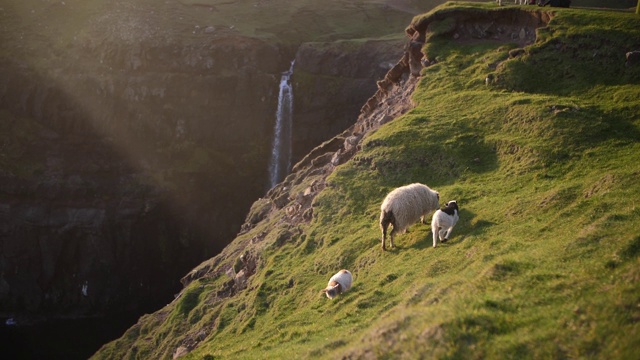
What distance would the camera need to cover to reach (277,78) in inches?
2906

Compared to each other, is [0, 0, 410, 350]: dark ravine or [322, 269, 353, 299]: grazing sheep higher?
[322, 269, 353, 299]: grazing sheep

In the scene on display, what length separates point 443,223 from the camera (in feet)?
67.4

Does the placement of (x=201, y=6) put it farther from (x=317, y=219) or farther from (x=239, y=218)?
(x=317, y=219)

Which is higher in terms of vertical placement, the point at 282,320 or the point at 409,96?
the point at 409,96

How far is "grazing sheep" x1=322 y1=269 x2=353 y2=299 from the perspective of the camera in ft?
67.1

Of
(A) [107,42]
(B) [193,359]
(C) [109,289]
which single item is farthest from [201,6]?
(B) [193,359]

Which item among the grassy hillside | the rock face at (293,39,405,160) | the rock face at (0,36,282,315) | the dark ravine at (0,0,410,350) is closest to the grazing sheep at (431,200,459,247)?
the grassy hillside

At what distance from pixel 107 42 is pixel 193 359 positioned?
206 feet

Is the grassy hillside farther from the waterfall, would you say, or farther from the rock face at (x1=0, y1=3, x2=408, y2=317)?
the waterfall

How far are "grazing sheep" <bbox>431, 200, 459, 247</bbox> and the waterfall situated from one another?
5106 cm

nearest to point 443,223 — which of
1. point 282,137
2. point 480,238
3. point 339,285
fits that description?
point 480,238

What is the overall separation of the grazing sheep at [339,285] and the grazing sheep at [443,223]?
3.31m

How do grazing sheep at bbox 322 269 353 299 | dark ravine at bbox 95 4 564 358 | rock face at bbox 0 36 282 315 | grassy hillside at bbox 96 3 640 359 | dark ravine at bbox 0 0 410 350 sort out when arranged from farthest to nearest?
dark ravine at bbox 0 0 410 350, rock face at bbox 0 36 282 315, dark ravine at bbox 95 4 564 358, grazing sheep at bbox 322 269 353 299, grassy hillside at bbox 96 3 640 359

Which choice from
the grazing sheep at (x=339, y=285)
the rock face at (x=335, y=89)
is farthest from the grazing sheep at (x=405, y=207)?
the rock face at (x=335, y=89)
